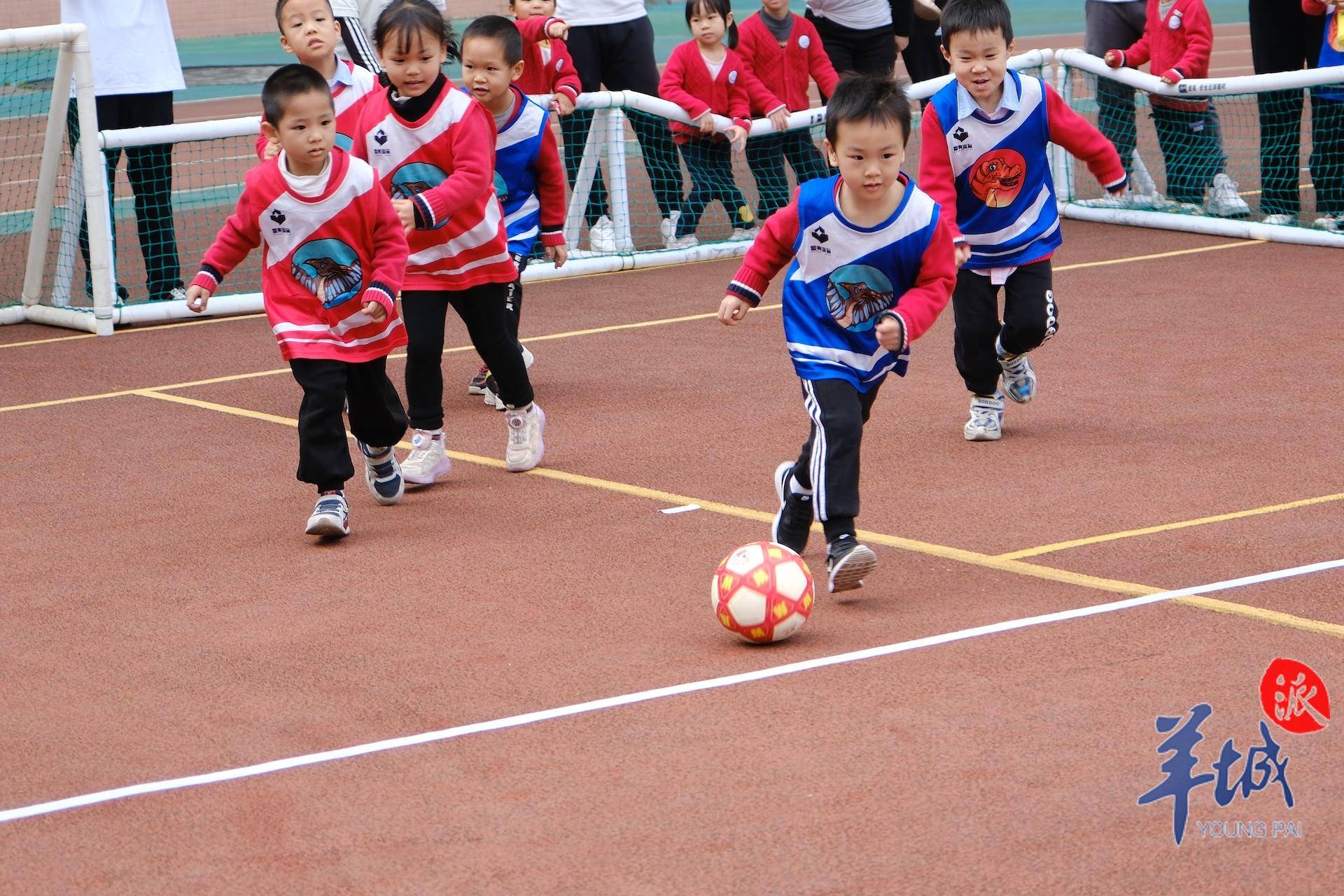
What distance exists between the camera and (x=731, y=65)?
12.4 m

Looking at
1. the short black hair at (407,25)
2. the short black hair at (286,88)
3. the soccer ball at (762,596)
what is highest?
the short black hair at (407,25)

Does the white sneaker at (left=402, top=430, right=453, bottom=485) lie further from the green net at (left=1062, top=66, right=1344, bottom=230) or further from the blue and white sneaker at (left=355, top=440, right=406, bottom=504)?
the green net at (left=1062, top=66, right=1344, bottom=230)

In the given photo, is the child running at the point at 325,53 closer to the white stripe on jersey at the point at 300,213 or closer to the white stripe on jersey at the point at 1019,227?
the white stripe on jersey at the point at 300,213

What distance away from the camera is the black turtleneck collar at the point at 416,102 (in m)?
7.11

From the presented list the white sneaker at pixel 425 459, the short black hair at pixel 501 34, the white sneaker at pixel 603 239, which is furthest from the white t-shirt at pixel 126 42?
the white sneaker at pixel 425 459

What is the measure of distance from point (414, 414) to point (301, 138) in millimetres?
1405

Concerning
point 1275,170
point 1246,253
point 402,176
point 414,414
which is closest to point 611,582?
point 414,414

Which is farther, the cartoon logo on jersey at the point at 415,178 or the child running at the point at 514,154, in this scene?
the child running at the point at 514,154

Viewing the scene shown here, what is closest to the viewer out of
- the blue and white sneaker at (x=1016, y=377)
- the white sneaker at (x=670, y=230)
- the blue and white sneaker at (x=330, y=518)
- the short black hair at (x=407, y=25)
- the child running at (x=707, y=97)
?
the blue and white sneaker at (x=330, y=518)

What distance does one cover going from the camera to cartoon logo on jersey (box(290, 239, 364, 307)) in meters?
6.41

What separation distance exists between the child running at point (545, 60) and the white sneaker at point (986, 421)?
481cm

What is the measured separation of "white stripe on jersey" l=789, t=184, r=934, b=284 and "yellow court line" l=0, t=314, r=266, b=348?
6.09 metres

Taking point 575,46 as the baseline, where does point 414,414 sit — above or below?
below

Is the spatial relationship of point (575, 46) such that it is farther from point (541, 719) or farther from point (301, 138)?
point (541, 719)
